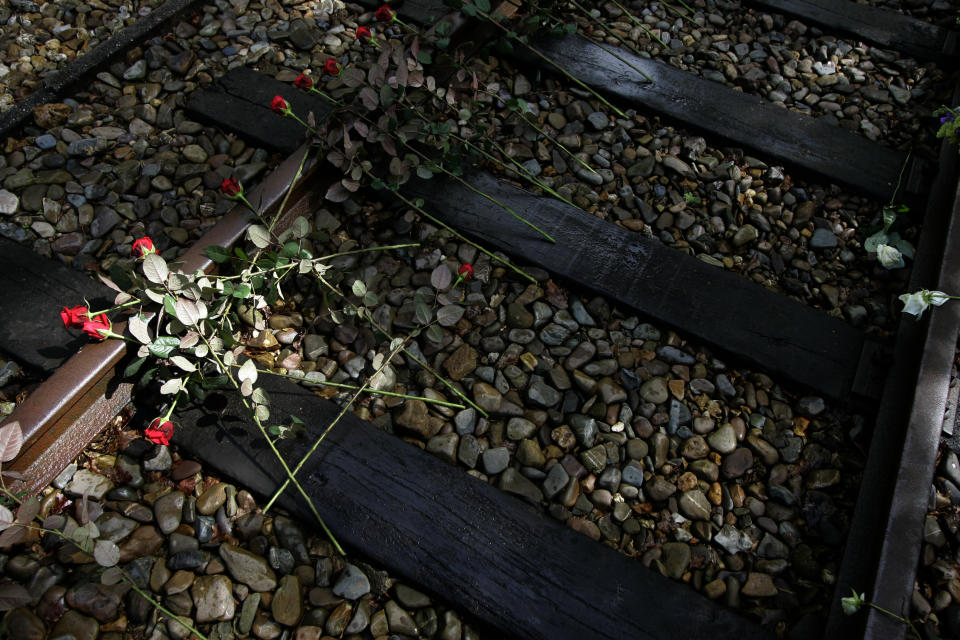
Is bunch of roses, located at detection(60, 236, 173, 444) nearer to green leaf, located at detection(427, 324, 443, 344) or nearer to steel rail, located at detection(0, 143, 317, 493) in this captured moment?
steel rail, located at detection(0, 143, 317, 493)

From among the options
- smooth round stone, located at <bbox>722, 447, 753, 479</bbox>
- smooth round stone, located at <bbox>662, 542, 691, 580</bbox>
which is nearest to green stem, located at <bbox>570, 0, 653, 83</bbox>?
smooth round stone, located at <bbox>722, 447, 753, 479</bbox>

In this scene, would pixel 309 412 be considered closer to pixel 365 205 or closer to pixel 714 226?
pixel 365 205

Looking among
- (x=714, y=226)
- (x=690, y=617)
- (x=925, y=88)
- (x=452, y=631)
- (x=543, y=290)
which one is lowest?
(x=452, y=631)

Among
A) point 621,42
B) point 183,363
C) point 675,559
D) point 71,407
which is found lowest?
point 675,559

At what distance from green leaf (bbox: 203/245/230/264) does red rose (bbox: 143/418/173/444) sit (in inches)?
17.9

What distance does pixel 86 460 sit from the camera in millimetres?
1649

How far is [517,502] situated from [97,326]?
1120 millimetres

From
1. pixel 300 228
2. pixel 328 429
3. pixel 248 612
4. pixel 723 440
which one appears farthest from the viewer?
pixel 300 228

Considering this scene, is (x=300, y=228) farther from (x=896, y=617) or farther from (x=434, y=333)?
(x=896, y=617)

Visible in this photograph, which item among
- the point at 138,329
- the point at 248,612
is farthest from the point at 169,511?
the point at 138,329

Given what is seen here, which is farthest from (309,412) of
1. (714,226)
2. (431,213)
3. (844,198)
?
(844,198)

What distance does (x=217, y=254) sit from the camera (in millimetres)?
1767

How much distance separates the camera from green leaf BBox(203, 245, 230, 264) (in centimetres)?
176

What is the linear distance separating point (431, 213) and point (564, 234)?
0.46m
